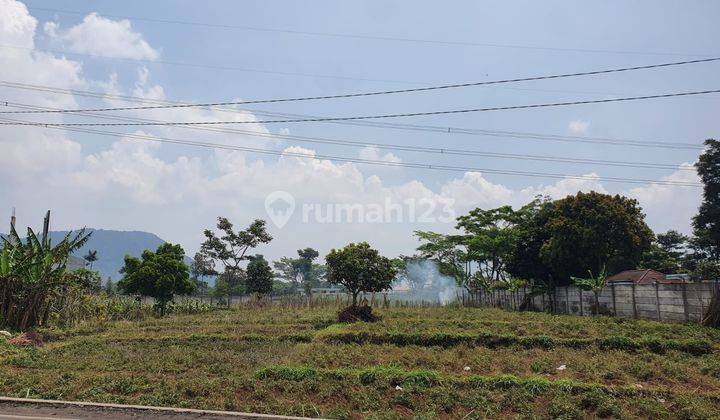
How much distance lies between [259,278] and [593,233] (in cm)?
2873

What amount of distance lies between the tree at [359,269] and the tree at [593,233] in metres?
12.6

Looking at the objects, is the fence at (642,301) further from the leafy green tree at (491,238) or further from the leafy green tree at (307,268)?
the leafy green tree at (307,268)

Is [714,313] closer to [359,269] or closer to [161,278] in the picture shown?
[359,269]

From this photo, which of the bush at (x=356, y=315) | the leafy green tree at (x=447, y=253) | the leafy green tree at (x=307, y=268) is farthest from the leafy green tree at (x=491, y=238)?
the leafy green tree at (x=307, y=268)

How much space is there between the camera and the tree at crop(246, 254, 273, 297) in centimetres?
4381

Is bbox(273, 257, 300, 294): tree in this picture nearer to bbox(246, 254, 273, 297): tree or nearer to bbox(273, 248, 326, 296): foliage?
bbox(273, 248, 326, 296): foliage

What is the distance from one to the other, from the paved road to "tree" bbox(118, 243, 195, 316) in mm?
23878

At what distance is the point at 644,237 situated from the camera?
97.3 feet

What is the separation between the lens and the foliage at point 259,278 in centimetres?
4381

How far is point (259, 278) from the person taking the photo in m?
43.9

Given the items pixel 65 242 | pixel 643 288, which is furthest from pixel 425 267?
pixel 65 242

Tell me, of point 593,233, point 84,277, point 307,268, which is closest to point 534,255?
point 593,233

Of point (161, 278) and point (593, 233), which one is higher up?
point (593, 233)

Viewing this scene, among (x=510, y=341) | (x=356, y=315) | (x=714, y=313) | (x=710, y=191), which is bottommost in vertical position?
(x=510, y=341)
